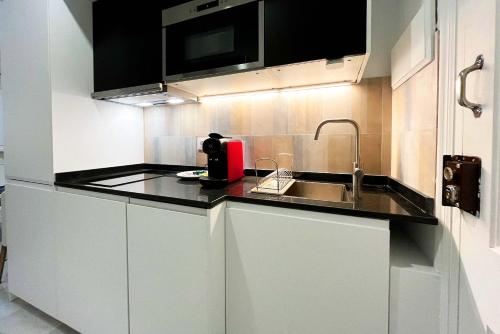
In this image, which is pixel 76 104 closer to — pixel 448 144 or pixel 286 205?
pixel 286 205

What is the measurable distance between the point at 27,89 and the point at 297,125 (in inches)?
67.0

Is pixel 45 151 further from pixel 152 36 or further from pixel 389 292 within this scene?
pixel 389 292

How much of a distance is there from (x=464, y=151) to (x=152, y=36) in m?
1.57

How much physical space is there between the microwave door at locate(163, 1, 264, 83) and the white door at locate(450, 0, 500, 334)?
2.43ft

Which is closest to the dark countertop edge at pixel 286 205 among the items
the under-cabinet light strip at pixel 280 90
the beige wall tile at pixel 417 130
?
the beige wall tile at pixel 417 130

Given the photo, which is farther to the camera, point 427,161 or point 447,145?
point 427,161

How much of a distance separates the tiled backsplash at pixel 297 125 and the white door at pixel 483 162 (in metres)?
0.64

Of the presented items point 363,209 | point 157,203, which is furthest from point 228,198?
point 363,209

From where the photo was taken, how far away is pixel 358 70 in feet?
3.71

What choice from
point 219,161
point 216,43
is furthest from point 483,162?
point 216,43

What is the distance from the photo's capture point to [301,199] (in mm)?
966

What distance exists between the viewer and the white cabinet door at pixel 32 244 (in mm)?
1375

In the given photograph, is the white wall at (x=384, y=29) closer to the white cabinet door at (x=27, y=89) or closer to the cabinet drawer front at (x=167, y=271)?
the cabinet drawer front at (x=167, y=271)

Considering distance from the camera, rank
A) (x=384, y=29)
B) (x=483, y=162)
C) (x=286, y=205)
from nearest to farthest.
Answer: (x=483, y=162)
(x=286, y=205)
(x=384, y=29)
